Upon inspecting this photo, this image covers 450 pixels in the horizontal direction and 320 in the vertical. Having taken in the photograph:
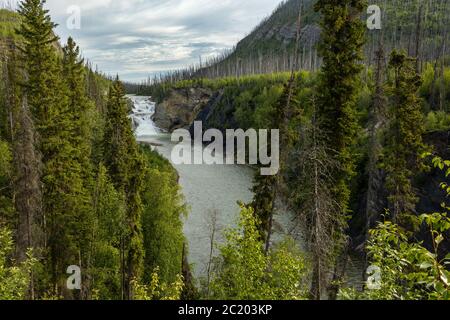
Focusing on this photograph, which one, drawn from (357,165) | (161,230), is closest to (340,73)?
(357,165)

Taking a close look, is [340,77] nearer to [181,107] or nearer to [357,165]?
[357,165]

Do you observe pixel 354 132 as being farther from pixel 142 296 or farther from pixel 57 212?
pixel 57 212

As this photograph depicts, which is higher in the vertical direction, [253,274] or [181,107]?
[181,107]

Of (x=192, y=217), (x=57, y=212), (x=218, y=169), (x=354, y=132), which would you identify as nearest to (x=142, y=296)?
(x=354, y=132)

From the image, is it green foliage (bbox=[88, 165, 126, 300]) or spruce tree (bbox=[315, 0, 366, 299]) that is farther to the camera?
green foliage (bbox=[88, 165, 126, 300])

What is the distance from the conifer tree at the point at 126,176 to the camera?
1099 inches

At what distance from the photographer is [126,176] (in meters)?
28.0

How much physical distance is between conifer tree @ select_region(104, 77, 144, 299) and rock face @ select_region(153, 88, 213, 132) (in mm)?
102795

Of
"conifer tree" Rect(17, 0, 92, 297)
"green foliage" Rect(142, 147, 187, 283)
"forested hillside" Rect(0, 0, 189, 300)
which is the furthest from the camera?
"green foliage" Rect(142, 147, 187, 283)

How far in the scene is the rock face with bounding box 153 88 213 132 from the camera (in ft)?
441

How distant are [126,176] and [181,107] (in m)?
111

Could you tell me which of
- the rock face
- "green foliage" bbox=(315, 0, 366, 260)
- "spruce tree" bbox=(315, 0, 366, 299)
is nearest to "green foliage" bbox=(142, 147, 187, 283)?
"spruce tree" bbox=(315, 0, 366, 299)

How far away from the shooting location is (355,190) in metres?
42.4

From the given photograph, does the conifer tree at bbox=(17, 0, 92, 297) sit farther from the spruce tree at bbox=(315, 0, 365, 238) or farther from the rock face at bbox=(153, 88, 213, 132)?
the rock face at bbox=(153, 88, 213, 132)
